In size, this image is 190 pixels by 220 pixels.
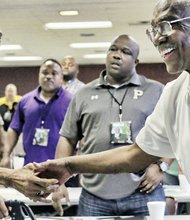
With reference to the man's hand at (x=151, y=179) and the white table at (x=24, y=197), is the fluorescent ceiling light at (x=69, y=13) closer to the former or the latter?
the white table at (x=24, y=197)

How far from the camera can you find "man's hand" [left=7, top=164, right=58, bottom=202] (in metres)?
2.06

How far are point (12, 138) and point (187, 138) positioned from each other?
2675 mm

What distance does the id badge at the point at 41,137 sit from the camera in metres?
3.98

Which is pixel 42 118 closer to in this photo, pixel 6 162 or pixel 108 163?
pixel 6 162

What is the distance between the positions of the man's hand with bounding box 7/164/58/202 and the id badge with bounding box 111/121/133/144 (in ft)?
2.29

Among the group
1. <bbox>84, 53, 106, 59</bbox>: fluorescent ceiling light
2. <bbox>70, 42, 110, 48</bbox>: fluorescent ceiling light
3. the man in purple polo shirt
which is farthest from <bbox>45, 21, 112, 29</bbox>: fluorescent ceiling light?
the man in purple polo shirt

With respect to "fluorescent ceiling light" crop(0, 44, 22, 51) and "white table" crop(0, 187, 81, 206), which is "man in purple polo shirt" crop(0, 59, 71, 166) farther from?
"fluorescent ceiling light" crop(0, 44, 22, 51)

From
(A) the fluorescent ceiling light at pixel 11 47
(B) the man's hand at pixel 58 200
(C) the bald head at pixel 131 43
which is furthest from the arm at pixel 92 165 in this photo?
(A) the fluorescent ceiling light at pixel 11 47

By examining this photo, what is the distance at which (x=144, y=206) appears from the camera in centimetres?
260

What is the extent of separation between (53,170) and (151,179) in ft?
2.44

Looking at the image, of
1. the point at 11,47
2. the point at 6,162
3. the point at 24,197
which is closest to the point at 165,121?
the point at 24,197

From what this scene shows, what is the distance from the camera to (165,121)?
1885mm

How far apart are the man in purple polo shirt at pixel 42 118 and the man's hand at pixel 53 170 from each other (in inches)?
72.6

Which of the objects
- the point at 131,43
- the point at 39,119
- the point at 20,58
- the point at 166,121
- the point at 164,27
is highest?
the point at 20,58
